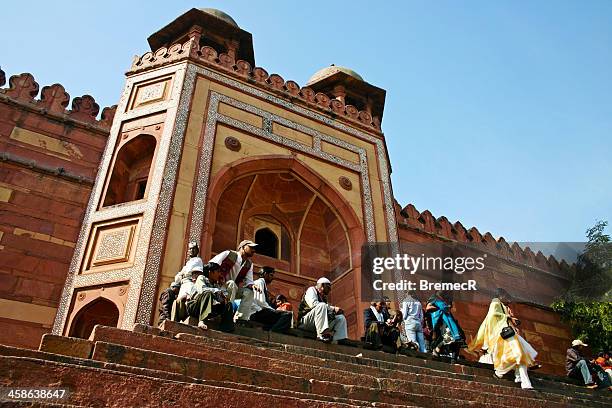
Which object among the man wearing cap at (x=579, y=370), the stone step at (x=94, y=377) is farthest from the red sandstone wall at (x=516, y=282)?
the stone step at (x=94, y=377)

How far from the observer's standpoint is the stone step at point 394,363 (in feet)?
13.4

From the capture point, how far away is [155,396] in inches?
94.0

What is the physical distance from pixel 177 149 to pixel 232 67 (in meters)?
2.61

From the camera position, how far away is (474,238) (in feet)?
39.9

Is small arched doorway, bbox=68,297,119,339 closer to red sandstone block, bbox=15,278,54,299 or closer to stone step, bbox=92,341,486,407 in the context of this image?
red sandstone block, bbox=15,278,54,299

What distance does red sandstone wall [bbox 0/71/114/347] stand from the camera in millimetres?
6566

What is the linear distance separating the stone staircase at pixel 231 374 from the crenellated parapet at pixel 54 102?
5.97m

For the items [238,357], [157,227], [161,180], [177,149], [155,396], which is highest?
[177,149]

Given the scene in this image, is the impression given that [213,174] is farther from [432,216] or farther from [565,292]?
[565,292]

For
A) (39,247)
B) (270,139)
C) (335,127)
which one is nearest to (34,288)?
(39,247)

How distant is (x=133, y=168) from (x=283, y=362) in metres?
6.03

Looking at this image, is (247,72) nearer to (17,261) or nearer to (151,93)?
(151,93)

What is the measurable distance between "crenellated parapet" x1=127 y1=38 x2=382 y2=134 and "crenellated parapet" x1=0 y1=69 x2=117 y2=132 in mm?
1003

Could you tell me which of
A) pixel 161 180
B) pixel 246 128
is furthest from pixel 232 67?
pixel 161 180
